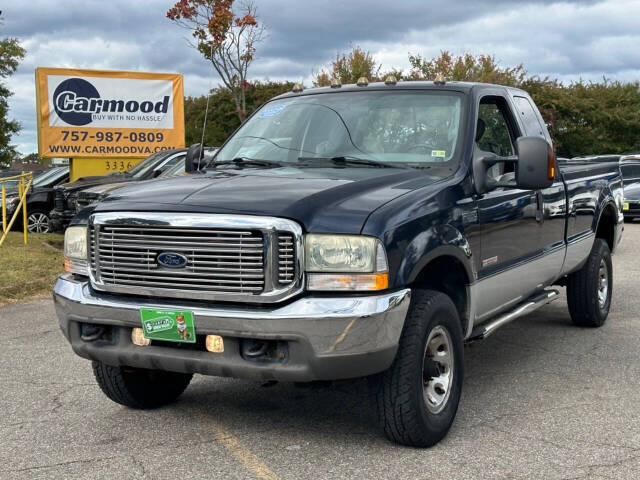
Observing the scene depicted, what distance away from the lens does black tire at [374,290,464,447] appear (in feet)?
13.8

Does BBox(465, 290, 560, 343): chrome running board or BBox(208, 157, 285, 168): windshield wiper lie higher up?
BBox(208, 157, 285, 168): windshield wiper

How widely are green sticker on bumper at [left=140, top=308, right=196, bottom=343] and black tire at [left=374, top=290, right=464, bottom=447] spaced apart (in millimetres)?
973

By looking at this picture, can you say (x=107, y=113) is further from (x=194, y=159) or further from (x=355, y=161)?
(x=355, y=161)

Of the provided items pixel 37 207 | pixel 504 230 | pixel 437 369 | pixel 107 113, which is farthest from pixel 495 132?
pixel 37 207

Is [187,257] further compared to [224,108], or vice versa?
[224,108]

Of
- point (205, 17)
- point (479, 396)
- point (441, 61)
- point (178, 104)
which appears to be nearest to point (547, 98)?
point (441, 61)

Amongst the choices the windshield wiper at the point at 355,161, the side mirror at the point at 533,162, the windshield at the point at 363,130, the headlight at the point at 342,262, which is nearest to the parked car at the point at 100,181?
the windshield at the point at 363,130

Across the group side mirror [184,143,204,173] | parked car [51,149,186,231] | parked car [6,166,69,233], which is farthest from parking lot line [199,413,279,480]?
parked car [6,166,69,233]

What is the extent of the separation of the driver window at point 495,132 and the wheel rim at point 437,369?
1.32 m

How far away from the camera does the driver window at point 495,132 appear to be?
550cm

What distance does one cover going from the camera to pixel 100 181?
1370 cm

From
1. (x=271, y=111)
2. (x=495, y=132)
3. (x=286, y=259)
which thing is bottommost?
(x=286, y=259)

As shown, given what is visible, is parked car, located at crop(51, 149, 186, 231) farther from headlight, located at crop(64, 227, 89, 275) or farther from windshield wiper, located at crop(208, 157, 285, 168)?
headlight, located at crop(64, 227, 89, 275)

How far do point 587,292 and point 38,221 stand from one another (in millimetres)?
12349
